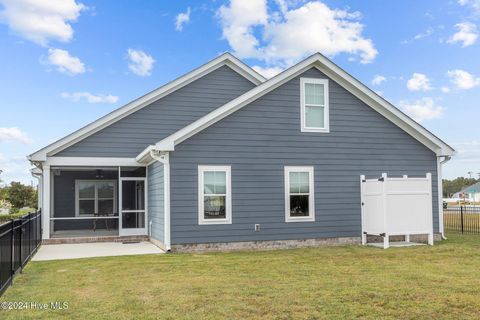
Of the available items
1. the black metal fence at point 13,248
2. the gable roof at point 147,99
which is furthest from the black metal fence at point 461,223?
the black metal fence at point 13,248

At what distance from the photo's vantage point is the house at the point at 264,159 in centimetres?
1277

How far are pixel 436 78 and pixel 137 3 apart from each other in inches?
503

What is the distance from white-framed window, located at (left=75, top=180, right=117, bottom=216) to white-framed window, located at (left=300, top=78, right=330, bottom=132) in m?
9.31

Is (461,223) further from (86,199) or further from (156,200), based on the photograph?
(86,199)

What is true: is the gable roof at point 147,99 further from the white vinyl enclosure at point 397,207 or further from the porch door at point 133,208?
the white vinyl enclosure at point 397,207

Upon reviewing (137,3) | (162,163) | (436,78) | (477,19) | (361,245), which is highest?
(137,3)

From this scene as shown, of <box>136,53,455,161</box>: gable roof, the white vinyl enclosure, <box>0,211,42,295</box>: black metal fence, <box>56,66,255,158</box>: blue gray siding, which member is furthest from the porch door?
the white vinyl enclosure

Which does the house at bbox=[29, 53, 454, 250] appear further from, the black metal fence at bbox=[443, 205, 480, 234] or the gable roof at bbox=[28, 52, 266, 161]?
the black metal fence at bbox=[443, 205, 480, 234]

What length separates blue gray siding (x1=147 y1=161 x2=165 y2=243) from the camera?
13.5 meters

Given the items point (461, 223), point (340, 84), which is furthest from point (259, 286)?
point (461, 223)

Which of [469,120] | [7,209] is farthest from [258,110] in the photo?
[7,209]

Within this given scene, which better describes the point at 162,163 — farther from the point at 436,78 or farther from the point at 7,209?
the point at 7,209

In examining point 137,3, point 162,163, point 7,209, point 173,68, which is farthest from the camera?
point 7,209

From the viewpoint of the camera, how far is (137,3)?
1834 centimetres
